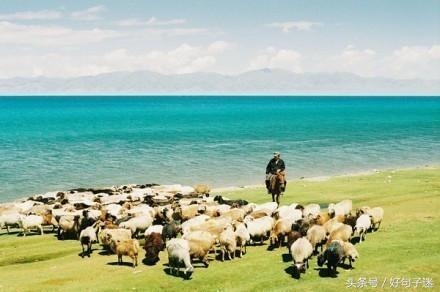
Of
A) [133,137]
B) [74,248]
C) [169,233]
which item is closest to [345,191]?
[169,233]

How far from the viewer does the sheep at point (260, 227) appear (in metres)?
22.1

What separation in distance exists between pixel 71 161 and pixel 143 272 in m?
50.8

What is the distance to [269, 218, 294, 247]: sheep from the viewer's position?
21.5 meters

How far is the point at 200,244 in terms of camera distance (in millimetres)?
19391

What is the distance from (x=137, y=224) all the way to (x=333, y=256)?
10.2 meters

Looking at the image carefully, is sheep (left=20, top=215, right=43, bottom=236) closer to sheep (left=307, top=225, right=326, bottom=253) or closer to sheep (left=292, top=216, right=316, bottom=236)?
sheep (left=292, top=216, right=316, bottom=236)

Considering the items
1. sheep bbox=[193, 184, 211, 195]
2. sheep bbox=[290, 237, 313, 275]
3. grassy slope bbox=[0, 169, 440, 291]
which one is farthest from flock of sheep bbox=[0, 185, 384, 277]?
sheep bbox=[193, 184, 211, 195]

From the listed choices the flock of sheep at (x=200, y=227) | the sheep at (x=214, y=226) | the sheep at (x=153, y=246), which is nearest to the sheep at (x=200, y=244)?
the flock of sheep at (x=200, y=227)

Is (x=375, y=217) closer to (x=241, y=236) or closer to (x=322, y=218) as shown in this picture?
(x=322, y=218)

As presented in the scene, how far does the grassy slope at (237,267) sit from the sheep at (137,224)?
76.0 inches

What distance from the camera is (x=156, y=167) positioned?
61688mm

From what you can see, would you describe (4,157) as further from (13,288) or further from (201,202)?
(13,288)

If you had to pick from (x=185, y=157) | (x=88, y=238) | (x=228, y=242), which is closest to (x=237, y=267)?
(x=228, y=242)

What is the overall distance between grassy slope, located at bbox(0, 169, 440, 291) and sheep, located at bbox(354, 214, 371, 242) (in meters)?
0.40
